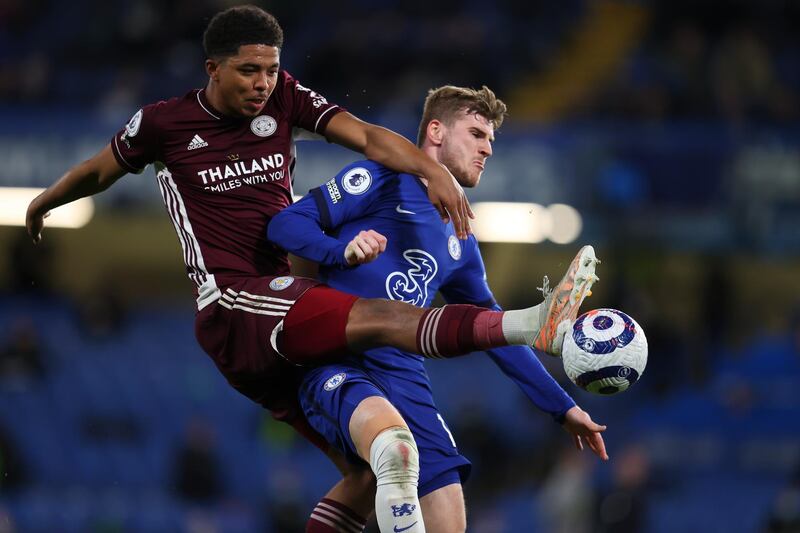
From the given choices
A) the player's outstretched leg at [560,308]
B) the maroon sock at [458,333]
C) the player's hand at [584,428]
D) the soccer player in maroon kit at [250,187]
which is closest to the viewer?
the player's outstretched leg at [560,308]

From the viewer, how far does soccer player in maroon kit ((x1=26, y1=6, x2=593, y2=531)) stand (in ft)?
18.0

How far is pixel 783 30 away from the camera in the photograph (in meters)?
15.4

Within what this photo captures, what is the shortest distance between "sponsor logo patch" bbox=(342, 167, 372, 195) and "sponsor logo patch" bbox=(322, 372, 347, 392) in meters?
0.81

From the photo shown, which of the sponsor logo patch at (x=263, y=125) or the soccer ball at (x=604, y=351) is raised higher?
the sponsor logo patch at (x=263, y=125)

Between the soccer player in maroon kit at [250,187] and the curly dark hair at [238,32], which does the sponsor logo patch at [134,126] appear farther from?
the curly dark hair at [238,32]

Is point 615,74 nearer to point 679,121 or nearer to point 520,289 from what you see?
point 679,121

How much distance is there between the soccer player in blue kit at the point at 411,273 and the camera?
561 centimetres

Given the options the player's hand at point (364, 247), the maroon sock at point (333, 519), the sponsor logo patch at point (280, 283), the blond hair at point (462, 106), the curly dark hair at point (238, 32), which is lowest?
the maroon sock at point (333, 519)

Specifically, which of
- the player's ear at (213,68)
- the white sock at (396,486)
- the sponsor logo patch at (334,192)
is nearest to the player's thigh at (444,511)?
the white sock at (396,486)

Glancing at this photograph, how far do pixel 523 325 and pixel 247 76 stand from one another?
167 centimetres

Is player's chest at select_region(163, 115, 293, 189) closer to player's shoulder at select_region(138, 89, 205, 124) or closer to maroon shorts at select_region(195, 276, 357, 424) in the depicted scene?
player's shoulder at select_region(138, 89, 205, 124)

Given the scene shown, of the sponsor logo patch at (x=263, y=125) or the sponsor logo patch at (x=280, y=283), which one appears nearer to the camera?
the sponsor logo patch at (x=280, y=283)

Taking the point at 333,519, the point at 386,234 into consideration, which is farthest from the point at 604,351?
the point at 333,519

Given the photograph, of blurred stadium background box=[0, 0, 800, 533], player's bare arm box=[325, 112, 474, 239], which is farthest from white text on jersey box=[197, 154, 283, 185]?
blurred stadium background box=[0, 0, 800, 533]
